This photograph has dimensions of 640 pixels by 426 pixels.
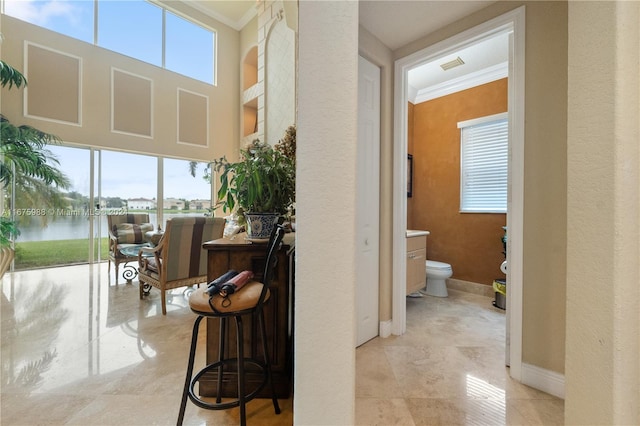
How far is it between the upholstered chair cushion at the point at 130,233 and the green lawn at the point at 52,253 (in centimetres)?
113

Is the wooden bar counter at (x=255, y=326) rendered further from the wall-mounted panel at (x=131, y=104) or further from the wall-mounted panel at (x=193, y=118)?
the wall-mounted panel at (x=193, y=118)

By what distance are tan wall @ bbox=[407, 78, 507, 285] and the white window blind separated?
0.25 ft

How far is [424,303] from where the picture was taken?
2982 millimetres

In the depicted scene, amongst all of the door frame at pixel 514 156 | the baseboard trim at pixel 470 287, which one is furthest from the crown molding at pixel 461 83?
the baseboard trim at pixel 470 287

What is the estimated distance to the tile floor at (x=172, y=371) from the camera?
53.2 inches

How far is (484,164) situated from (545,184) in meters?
1.91

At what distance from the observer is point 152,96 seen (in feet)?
17.6

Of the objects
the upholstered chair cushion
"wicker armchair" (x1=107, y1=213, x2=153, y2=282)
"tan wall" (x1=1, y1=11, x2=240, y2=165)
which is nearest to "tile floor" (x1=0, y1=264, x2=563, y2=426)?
"wicker armchair" (x1=107, y1=213, x2=153, y2=282)

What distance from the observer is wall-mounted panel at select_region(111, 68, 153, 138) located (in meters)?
5.00

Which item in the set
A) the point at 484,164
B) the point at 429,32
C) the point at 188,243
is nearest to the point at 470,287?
the point at 484,164

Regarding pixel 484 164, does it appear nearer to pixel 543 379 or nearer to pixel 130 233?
pixel 543 379

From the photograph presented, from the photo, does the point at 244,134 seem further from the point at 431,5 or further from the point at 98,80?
the point at 431,5

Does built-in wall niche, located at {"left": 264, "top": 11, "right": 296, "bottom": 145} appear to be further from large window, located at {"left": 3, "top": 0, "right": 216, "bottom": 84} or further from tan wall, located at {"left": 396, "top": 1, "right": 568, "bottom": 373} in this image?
tan wall, located at {"left": 396, "top": 1, "right": 568, "bottom": 373}

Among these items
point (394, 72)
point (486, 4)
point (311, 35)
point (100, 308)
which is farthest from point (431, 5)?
point (100, 308)
